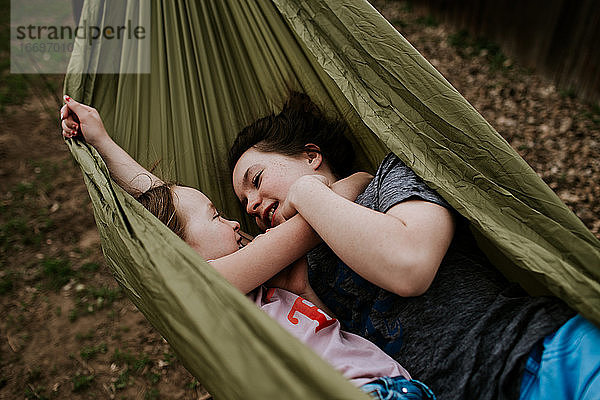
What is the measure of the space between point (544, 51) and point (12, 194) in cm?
326

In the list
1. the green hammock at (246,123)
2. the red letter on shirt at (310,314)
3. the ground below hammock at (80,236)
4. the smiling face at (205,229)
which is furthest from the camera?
the ground below hammock at (80,236)

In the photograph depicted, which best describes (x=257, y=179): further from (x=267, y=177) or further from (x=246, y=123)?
(x=246, y=123)

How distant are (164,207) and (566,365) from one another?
89cm

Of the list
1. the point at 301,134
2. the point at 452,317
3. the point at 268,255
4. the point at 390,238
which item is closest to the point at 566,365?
the point at 452,317

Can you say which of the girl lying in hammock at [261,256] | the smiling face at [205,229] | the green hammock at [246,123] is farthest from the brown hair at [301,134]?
the smiling face at [205,229]

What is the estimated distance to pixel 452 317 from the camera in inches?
41.7

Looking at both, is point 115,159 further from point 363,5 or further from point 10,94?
point 10,94

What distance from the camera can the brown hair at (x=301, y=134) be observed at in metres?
1.43

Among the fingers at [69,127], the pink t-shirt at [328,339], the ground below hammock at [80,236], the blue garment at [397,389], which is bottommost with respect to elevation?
the ground below hammock at [80,236]

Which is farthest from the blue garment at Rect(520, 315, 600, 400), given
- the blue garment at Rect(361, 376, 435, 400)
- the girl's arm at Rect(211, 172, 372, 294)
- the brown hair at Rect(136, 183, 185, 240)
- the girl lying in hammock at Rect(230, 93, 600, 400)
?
the brown hair at Rect(136, 183, 185, 240)

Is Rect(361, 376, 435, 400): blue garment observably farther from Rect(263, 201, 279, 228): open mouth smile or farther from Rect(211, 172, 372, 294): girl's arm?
Rect(263, 201, 279, 228): open mouth smile

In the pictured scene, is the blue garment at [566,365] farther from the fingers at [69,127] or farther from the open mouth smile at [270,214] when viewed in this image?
the fingers at [69,127]

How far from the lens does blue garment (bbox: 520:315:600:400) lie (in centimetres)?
86

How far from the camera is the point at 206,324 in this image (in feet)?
2.53
